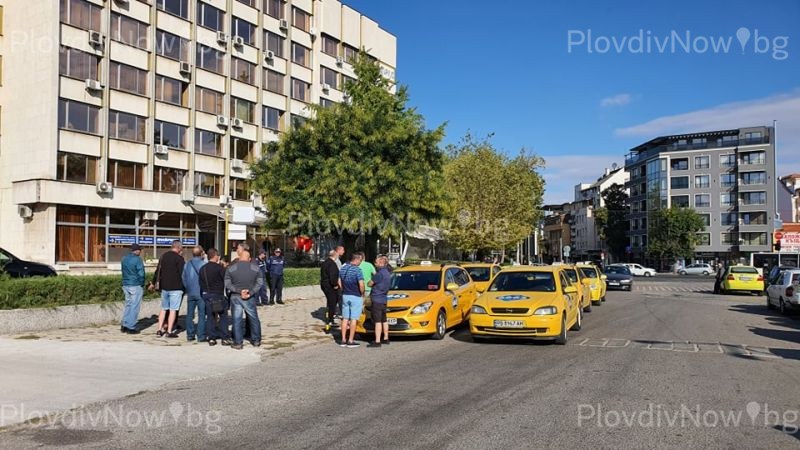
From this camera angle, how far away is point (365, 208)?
2369 cm

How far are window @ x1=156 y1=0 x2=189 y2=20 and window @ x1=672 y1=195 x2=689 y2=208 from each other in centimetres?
7020

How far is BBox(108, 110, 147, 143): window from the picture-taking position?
3266cm

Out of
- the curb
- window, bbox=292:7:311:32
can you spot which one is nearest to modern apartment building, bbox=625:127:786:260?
window, bbox=292:7:311:32

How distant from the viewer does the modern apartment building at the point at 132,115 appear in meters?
30.1

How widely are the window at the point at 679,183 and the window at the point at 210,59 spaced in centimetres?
6857

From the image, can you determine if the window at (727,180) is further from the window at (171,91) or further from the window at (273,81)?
the window at (171,91)

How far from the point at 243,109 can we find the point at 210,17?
592cm

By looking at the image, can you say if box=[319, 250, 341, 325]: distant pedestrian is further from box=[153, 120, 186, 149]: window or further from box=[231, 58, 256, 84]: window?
box=[231, 58, 256, 84]: window

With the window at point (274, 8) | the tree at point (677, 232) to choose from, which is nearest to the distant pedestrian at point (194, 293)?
the window at point (274, 8)

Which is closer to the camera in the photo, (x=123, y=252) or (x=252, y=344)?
(x=252, y=344)

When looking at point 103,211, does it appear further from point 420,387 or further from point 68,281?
point 420,387

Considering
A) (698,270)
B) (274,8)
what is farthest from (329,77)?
(698,270)

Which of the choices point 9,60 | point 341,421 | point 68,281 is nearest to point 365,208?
point 68,281

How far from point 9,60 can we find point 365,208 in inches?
828
